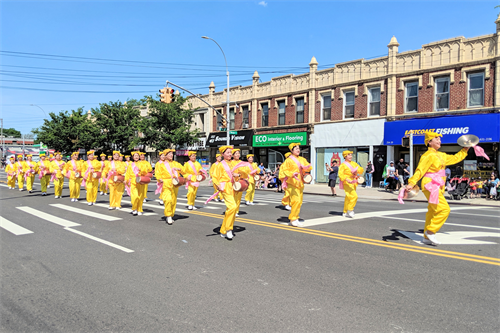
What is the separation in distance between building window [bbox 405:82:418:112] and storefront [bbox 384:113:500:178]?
3.68 ft

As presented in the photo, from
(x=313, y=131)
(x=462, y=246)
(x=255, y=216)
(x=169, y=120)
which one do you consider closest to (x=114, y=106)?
(x=169, y=120)

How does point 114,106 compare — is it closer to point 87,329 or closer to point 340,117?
point 340,117

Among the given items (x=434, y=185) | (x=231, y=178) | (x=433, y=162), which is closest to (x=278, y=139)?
(x=231, y=178)

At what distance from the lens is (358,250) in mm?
6145

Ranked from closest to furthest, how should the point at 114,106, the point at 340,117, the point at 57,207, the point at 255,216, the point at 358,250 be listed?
the point at 358,250
the point at 255,216
the point at 57,207
the point at 340,117
the point at 114,106

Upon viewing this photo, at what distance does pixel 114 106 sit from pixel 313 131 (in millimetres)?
22152

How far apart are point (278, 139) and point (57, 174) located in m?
16.4

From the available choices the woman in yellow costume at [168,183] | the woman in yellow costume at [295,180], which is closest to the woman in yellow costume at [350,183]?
the woman in yellow costume at [295,180]

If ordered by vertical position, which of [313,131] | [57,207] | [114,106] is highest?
[114,106]

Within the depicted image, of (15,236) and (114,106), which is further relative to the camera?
(114,106)

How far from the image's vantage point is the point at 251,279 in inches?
186

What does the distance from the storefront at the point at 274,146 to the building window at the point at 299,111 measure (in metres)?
1.08

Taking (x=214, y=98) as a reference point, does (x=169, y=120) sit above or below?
below

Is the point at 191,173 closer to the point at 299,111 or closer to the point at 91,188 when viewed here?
the point at 91,188
